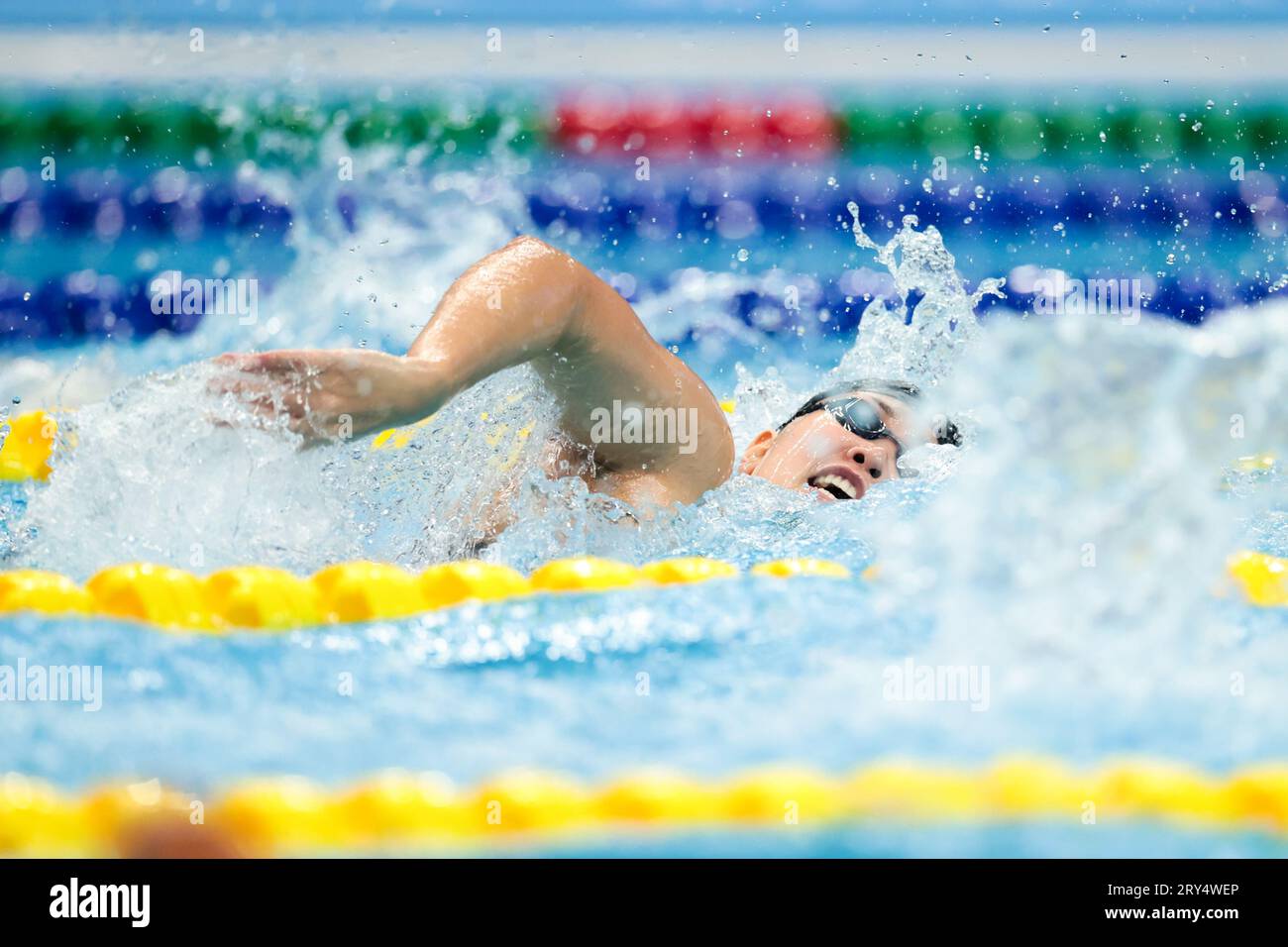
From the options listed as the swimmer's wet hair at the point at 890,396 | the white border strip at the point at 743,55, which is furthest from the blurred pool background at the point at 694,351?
the swimmer's wet hair at the point at 890,396

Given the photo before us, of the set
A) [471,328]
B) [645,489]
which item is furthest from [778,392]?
[471,328]

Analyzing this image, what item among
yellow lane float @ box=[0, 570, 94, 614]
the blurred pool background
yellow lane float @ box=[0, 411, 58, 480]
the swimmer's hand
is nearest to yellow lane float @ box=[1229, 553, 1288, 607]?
the blurred pool background

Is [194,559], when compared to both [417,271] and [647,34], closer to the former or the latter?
[417,271]

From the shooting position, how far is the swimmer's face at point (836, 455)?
6.66 ft

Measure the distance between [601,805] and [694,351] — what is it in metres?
2.94

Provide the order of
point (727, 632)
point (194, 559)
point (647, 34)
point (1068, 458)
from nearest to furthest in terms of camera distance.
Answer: point (1068, 458)
point (727, 632)
point (194, 559)
point (647, 34)

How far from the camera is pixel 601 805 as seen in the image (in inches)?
43.6

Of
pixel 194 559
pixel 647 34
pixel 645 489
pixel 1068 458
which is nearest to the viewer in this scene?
pixel 1068 458

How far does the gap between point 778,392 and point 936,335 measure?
37 centimetres

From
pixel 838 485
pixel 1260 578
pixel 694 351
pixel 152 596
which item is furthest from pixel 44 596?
pixel 694 351

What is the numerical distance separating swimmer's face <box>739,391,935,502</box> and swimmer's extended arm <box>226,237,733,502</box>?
0.55 ft

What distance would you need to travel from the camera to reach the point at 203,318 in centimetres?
387

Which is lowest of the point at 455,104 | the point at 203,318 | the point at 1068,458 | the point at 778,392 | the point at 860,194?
the point at 1068,458

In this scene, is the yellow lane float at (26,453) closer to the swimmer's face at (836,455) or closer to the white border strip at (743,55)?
the swimmer's face at (836,455)
